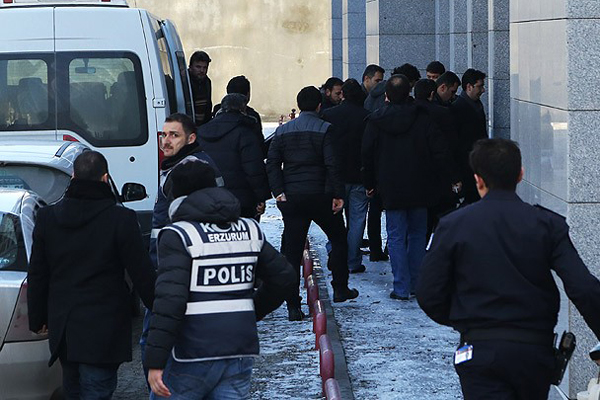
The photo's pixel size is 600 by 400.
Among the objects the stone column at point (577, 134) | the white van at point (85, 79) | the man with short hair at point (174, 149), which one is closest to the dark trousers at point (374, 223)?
the white van at point (85, 79)

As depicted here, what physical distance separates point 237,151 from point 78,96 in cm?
220

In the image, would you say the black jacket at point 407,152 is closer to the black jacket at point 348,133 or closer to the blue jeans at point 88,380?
the black jacket at point 348,133

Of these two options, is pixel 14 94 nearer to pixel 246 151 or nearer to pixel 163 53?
pixel 163 53

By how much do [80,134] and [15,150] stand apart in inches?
93.7

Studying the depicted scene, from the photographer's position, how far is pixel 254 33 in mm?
41750

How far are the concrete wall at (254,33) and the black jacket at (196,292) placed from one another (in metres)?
36.4

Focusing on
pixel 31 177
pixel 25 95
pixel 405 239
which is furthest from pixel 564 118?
pixel 25 95

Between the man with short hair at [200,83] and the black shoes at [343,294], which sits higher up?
the man with short hair at [200,83]

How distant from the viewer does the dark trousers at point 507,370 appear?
16.2 feet

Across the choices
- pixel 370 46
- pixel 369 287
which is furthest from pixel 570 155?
pixel 370 46

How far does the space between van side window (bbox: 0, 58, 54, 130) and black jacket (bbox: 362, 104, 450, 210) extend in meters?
2.97

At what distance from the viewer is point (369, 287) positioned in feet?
39.2

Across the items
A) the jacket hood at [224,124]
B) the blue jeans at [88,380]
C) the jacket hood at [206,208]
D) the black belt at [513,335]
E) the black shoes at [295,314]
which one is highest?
the jacket hood at [224,124]

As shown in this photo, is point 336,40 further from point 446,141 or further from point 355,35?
point 446,141
